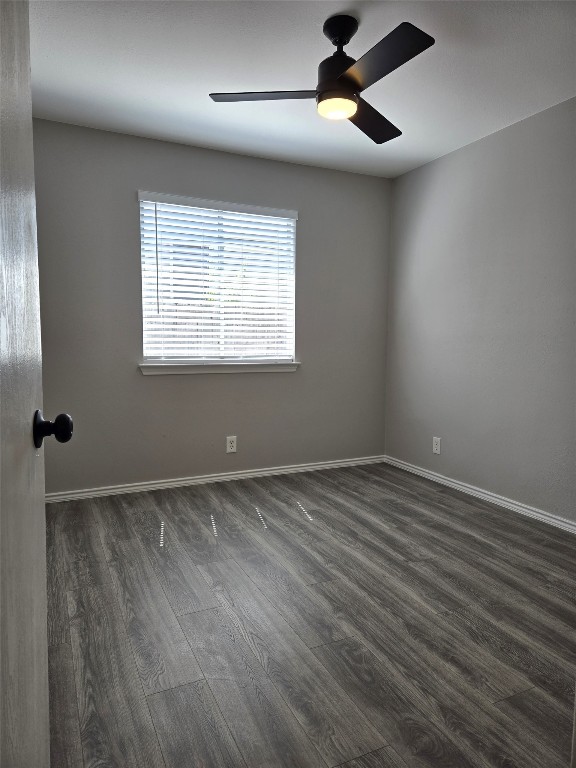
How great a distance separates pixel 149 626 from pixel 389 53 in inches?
92.1

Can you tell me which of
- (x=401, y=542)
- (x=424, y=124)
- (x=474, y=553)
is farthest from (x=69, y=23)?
(x=474, y=553)

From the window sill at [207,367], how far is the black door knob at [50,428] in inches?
102

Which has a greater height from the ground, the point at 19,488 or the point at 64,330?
the point at 64,330

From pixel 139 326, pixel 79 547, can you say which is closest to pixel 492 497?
pixel 79 547

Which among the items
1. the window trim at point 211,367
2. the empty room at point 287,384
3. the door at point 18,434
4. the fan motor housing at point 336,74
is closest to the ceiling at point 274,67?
the empty room at point 287,384

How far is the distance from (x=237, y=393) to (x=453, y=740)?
2.71m

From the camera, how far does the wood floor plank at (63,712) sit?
1244 millimetres

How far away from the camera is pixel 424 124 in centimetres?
307

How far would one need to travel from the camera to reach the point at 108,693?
1.47m

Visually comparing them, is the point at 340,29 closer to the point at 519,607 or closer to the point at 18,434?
the point at 18,434

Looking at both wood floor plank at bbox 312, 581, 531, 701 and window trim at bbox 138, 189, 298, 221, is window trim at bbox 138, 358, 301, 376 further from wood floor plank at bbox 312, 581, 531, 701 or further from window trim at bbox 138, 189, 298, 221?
wood floor plank at bbox 312, 581, 531, 701

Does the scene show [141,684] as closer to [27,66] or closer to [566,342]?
[27,66]

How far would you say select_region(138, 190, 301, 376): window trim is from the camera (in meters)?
3.40

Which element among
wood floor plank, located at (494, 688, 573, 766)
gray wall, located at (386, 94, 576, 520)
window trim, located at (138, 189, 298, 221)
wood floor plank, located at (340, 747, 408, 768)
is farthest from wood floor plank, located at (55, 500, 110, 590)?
gray wall, located at (386, 94, 576, 520)
